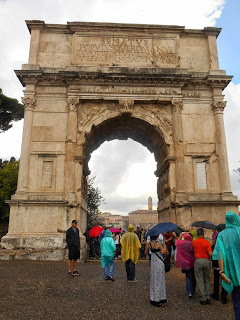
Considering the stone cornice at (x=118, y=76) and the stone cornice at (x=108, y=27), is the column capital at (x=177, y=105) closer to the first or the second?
the stone cornice at (x=118, y=76)

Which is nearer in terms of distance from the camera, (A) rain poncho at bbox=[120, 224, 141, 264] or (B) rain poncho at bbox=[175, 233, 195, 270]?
(B) rain poncho at bbox=[175, 233, 195, 270]

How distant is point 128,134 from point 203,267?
11970mm

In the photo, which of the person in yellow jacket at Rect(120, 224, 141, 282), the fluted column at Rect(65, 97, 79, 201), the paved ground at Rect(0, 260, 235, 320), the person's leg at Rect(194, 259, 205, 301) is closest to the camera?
the paved ground at Rect(0, 260, 235, 320)

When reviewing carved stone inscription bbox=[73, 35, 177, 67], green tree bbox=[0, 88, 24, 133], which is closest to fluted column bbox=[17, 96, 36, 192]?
carved stone inscription bbox=[73, 35, 177, 67]

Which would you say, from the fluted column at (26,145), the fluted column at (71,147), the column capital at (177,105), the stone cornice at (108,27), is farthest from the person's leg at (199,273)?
the stone cornice at (108,27)

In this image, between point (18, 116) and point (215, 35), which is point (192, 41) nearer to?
point (215, 35)

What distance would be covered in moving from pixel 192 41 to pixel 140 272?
12.6 metres

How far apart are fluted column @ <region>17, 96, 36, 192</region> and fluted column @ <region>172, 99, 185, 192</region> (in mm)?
7080

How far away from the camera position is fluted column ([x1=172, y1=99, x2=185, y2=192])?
13.4 meters

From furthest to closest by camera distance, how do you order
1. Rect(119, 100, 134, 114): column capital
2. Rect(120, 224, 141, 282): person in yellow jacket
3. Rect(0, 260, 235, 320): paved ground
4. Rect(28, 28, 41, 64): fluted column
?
1. Rect(28, 28, 41, 64): fluted column
2. Rect(119, 100, 134, 114): column capital
3. Rect(120, 224, 141, 282): person in yellow jacket
4. Rect(0, 260, 235, 320): paved ground

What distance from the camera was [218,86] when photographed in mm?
14617

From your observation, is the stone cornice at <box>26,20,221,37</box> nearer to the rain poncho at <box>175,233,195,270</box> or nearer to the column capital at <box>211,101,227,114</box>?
the column capital at <box>211,101,227,114</box>

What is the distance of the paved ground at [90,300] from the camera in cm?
471

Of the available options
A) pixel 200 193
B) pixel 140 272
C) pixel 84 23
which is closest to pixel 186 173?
pixel 200 193
